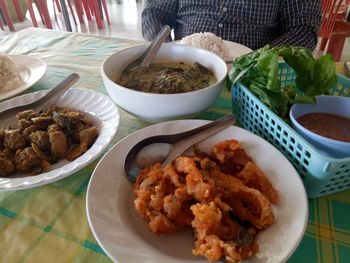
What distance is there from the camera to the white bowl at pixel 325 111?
1.68ft

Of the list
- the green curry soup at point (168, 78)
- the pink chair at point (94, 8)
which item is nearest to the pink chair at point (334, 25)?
the green curry soup at point (168, 78)

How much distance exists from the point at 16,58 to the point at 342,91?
119cm

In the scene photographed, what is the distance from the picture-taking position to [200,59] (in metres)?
0.91

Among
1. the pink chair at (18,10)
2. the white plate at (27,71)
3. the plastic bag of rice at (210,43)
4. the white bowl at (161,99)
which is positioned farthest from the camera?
the pink chair at (18,10)

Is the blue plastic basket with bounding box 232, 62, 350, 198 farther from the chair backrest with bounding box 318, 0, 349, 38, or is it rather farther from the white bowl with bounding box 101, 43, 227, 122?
the chair backrest with bounding box 318, 0, 349, 38

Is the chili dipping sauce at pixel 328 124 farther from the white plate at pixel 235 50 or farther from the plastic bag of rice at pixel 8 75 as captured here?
the plastic bag of rice at pixel 8 75

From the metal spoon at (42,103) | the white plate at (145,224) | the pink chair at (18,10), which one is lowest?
the pink chair at (18,10)

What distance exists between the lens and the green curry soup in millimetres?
755

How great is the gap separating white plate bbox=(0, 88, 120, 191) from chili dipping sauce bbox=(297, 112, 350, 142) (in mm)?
453

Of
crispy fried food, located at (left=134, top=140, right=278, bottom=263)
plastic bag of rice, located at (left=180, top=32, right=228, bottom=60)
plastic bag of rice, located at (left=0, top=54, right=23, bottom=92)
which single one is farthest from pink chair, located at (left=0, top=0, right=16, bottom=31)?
crispy fried food, located at (left=134, top=140, right=278, bottom=263)

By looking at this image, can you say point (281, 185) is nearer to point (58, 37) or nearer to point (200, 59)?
point (200, 59)

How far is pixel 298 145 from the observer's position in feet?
1.75

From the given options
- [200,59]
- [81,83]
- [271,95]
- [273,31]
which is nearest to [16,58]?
[81,83]

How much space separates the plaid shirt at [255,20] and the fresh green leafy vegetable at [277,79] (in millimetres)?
815
